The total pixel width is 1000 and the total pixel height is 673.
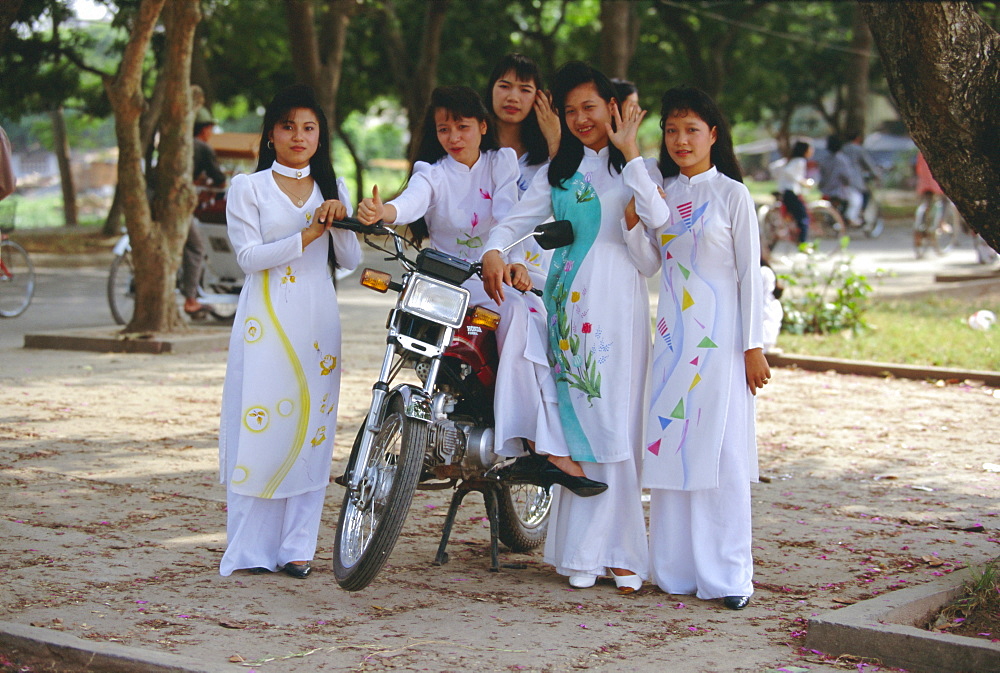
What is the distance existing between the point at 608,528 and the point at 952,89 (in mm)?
2032

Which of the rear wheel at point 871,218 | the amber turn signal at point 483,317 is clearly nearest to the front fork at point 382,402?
the amber turn signal at point 483,317

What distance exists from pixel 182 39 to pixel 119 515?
6096mm

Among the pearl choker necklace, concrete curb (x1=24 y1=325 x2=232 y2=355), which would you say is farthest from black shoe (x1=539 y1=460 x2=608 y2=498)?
concrete curb (x1=24 y1=325 x2=232 y2=355)

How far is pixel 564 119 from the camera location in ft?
15.8

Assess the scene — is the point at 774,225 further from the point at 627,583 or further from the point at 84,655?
the point at 84,655

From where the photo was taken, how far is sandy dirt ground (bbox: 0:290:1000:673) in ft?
12.9

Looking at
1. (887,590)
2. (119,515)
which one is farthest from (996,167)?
(119,515)

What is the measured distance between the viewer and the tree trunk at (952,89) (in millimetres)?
4418

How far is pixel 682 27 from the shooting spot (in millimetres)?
30406

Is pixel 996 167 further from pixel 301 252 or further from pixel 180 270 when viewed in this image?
pixel 180 270

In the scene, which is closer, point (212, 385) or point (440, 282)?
point (440, 282)

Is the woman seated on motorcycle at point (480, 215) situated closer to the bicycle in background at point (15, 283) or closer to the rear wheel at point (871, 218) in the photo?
the bicycle in background at point (15, 283)

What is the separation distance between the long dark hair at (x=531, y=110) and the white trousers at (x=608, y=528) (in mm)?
1327

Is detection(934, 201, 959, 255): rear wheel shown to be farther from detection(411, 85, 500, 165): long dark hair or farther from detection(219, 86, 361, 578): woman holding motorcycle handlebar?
detection(219, 86, 361, 578): woman holding motorcycle handlebar
